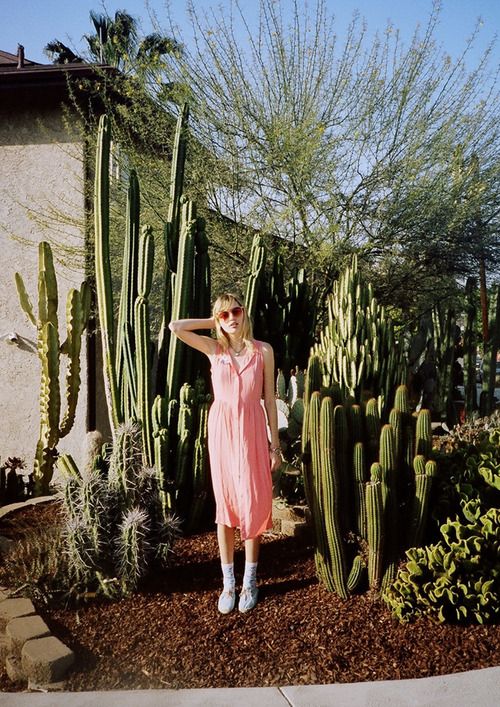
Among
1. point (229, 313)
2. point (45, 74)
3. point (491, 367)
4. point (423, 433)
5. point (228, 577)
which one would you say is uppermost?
point (45, 74)

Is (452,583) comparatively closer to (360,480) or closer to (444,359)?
(360,480)

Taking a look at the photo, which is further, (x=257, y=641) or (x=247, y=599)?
(x=247, y=599)

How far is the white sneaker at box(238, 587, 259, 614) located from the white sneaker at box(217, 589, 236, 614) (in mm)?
47

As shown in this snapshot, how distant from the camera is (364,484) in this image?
4180mm

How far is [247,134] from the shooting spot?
866 cm

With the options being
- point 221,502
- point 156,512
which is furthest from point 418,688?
point 156,512

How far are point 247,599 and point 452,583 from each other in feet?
3.77

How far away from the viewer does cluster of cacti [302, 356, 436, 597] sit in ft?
13.4

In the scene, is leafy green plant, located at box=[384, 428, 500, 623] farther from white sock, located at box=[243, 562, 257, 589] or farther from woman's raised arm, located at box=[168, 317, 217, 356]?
woman's raised arm, located at box=[168, 317, 217, 356]

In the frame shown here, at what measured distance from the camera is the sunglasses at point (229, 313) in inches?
171

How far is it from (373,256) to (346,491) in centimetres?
571

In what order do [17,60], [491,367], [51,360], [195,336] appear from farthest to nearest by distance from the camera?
[17,60] < [491,367] < [51,360] < [195,336]

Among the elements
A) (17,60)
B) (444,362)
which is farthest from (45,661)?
(17,60)

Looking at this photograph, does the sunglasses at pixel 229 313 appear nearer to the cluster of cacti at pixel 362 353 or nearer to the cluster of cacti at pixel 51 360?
the cluster of cacti at pixel 362 353
